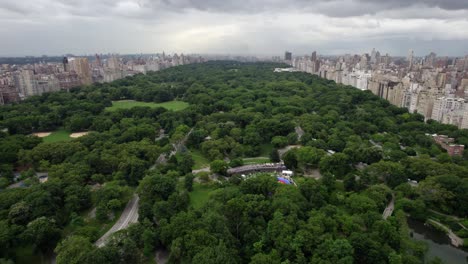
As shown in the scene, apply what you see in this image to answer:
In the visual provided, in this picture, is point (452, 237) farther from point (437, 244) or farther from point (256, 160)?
point (256, 160)

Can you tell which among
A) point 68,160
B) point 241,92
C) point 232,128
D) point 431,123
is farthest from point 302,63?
point 68,160

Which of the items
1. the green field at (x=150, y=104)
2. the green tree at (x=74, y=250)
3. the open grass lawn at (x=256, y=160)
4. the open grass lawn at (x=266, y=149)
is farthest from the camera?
the green field at (x=150, y=104)

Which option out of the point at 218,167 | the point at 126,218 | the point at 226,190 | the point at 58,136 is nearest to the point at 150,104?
the point at 58,136

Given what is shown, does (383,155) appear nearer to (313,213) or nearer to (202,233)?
(313,213)

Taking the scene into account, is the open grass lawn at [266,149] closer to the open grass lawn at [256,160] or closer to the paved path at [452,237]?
the open grass lawn at [256,160]

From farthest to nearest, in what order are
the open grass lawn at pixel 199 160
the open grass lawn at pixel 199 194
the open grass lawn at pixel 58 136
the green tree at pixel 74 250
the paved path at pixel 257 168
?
the open grass lawn at pixel 58 136
the open grass lawn at pixel 199 160
the paved path at pixel 257 168
the open grass lawn at pixel 199 194
the green tree at pixel 74 250

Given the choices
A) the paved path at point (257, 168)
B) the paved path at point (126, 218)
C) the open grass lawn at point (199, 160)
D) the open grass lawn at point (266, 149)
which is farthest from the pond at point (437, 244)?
the paved path at point (126, 218)
